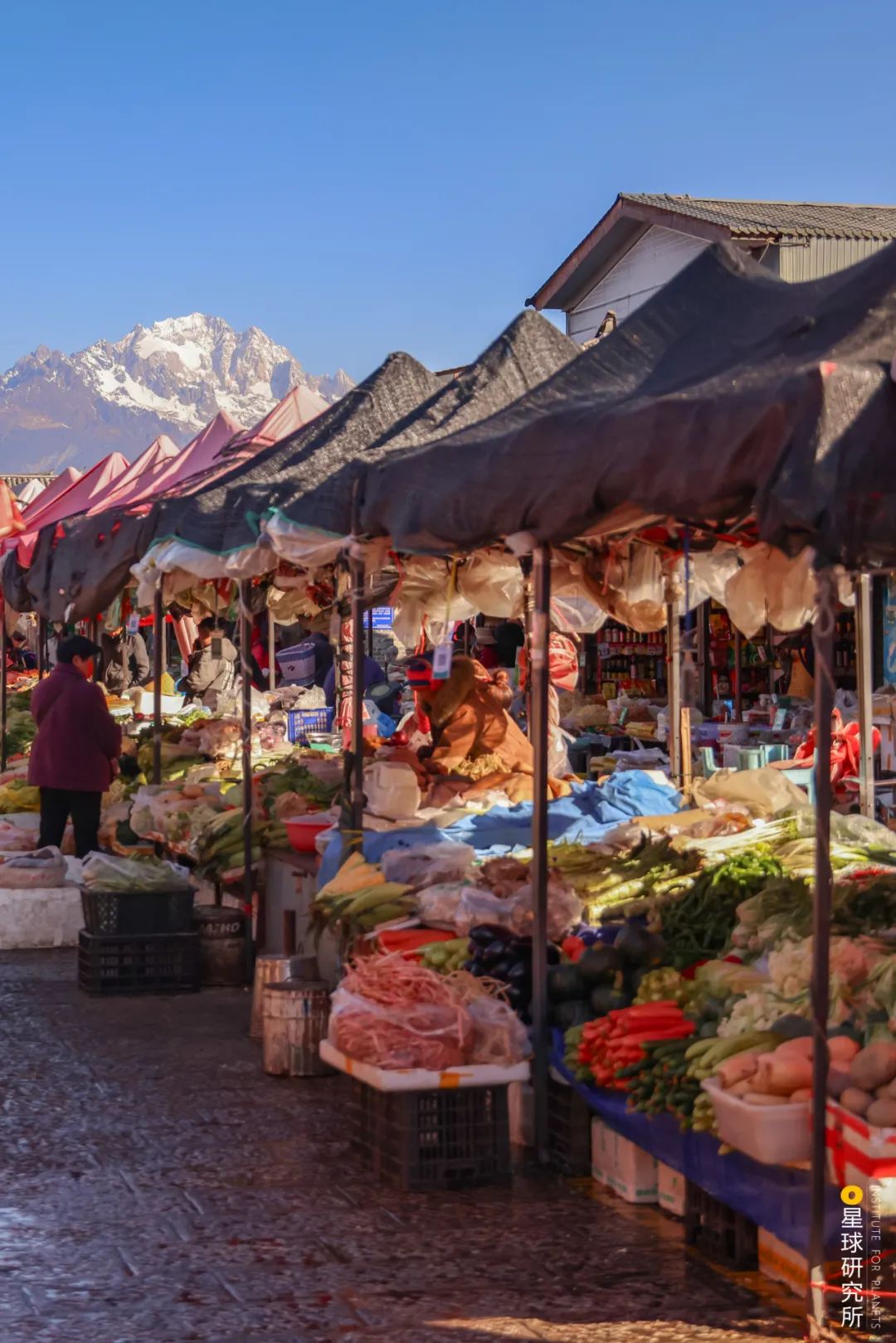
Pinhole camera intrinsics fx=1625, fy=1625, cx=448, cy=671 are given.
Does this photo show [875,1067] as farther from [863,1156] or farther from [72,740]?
[72,740]

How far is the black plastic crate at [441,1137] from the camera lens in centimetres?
580

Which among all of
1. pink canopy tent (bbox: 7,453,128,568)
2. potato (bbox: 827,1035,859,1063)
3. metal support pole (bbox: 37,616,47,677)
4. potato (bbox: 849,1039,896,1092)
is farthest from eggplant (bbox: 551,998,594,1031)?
metal support pole (bbox: 37,616,47,677)

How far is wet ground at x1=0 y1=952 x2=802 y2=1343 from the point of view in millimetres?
4582

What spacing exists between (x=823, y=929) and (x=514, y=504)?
207cm

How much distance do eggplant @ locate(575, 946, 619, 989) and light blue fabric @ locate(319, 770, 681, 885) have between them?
2.21 m

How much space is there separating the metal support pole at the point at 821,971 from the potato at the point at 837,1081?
0.22ft

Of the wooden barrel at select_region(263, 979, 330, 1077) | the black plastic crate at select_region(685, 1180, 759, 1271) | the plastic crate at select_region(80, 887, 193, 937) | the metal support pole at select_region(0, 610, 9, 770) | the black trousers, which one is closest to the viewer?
the black plastic crate at select_region(685, 1180, 759, 1271)

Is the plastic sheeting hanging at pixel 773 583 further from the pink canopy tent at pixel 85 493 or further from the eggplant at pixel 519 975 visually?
the pink canopy tent at pixel 85 493

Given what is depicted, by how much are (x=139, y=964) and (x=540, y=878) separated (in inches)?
161

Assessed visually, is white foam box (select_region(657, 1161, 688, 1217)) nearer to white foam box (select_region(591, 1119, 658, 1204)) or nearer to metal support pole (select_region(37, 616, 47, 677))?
white foam box (select_region(591, 1119, 658, 1204))

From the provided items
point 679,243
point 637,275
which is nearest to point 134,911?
point 679,243

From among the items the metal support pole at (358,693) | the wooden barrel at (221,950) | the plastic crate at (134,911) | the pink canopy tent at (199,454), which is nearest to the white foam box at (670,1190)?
the metal support pole at (358,693)

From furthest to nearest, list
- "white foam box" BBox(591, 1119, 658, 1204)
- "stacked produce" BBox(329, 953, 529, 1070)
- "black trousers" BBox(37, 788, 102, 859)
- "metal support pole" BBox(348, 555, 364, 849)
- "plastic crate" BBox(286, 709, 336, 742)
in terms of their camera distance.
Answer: "plastic crate" BBox(286, 709, 336, 742), "black trousers" BBox(37, 788, 102, 859), "metal support pole" BBox(348, 555, 364, 849), "stacked produce" BBox(329, 953, 529, 1070), "white foam box" BBox(591, 1119, 658, 1204)

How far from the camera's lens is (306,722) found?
16.2 meters
